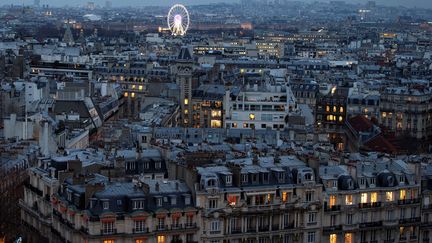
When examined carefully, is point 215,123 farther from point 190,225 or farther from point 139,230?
point 139,230

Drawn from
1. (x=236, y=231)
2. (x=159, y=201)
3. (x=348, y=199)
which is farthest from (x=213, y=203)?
(x=348, y=199)

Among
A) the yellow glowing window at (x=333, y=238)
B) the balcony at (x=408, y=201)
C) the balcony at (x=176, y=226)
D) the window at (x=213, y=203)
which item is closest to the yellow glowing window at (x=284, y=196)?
the yellow glowing window at (x=333, y=238)

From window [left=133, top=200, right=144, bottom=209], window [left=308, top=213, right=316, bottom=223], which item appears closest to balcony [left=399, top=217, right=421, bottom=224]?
window [left=308, top=213, right=316, bottom=223]

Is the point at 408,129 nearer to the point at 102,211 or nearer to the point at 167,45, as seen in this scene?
the point at 102,211

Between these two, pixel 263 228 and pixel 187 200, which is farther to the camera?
pixel 263 228

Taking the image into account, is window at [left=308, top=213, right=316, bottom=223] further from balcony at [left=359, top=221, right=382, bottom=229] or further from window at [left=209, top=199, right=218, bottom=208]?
window at [left=209, top=199, right=218, bottom=208]

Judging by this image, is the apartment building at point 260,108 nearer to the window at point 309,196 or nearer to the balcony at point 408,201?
the balcony at point 408,201
